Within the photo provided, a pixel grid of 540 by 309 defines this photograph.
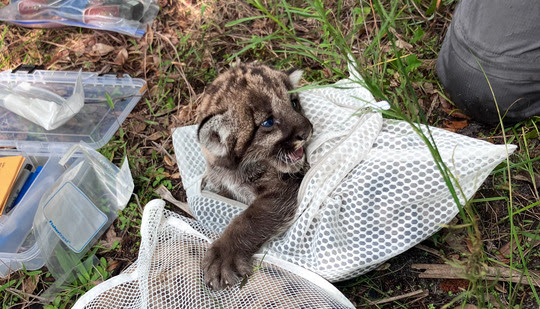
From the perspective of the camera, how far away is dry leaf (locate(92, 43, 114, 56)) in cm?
564

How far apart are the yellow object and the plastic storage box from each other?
0.16 meters

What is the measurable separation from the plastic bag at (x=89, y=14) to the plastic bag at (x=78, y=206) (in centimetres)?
205

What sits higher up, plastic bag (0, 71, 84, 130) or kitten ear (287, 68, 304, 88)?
kitten ear (287, 68, 304, 88)

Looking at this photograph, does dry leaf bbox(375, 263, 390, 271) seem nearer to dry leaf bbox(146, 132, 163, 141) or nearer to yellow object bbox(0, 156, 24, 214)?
dry leaf bbox(146, 132, 163, 141)

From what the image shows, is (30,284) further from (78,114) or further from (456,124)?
(456,124)

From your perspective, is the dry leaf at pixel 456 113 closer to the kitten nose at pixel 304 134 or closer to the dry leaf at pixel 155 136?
the kitten nose at pixel 304 134

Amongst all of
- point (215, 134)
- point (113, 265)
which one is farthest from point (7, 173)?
point (215, 134)

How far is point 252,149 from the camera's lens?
11.4ft

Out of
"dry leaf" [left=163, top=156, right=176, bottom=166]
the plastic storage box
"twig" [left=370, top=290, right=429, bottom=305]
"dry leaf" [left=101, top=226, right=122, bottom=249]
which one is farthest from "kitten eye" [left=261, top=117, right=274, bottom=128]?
the plastic storage box

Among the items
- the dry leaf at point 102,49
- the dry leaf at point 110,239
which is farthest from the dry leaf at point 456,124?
the dry leaf at point 102,49

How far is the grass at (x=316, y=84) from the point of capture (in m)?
3.20

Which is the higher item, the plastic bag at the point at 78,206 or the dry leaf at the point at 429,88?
the dry leaf at the point at 429,88

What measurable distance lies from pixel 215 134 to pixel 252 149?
0.32m

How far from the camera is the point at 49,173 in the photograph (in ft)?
14.6
